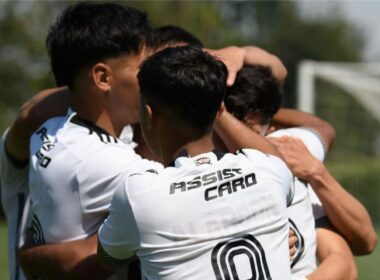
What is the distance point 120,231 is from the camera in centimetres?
339

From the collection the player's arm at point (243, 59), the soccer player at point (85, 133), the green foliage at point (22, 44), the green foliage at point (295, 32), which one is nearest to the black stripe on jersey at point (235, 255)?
the soccer player at point (85, 133)

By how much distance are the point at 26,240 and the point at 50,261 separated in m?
0.49

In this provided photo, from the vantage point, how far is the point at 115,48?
4.12 meters

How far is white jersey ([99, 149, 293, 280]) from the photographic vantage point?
3.32 m

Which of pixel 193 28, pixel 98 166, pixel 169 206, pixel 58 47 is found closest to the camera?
pixel 169 206

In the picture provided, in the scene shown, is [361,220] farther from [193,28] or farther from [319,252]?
[193,28]

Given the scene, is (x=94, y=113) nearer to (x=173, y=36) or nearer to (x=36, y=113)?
(x=36, y=113)

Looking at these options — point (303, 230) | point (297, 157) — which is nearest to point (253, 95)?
point (297, 157)

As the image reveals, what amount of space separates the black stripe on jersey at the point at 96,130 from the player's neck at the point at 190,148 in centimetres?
60

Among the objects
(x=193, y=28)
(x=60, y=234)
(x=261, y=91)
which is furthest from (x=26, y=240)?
(x=193, y=28)

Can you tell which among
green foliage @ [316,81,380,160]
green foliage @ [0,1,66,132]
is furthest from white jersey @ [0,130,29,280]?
green foliage @ [0,1,66,132]

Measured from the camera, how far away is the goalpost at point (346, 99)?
61.3 ft

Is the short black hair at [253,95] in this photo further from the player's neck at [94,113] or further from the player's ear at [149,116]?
the player's ear at [149,116]

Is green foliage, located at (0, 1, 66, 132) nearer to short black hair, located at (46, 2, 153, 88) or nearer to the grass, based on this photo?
the grass
